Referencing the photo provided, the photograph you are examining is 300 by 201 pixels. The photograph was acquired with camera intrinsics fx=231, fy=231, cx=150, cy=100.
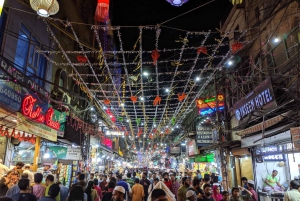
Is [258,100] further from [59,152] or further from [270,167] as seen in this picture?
[59,152]

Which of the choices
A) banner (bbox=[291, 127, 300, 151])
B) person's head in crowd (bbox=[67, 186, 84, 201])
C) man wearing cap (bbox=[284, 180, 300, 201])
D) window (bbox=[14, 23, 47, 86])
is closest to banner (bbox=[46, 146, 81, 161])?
window (bbox=[14, 23, 47, 86])

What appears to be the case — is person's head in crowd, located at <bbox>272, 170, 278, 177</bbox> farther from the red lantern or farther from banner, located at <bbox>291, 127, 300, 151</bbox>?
the red lantern

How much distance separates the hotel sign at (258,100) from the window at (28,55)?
9061 mm

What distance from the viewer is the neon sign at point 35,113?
838cm

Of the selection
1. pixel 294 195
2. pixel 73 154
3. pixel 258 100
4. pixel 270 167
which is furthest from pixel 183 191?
pixel 73 154

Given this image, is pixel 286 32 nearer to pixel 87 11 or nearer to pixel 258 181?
pixel 258 181

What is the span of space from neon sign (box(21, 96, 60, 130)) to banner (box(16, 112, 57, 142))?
19 centimetres

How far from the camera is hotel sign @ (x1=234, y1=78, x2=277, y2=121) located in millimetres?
8573

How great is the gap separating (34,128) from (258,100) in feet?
29.7

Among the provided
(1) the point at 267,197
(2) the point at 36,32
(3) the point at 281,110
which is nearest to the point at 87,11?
(2) the point at 36,32

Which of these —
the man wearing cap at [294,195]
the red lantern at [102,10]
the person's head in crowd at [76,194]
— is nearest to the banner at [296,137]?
the man wearing cap at [294,195]

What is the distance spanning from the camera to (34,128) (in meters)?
8.99

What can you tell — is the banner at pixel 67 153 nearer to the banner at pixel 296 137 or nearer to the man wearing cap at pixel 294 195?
the man wearing cap at pixel 294 195

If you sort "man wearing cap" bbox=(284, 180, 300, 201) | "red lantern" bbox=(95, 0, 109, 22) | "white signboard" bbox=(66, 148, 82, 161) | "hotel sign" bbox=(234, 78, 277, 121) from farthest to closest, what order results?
"white signboard" bbox=(66, 148, 82, 161)
"hotel sign" bbox=(234, 78, 277, 121)
"man wearing cap" bbox=(284, 180, 300, 201)
"red lantern" bbox=(95, 0, 109, 22)
